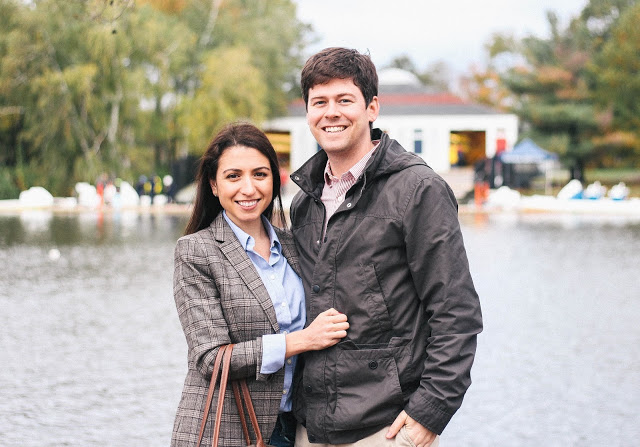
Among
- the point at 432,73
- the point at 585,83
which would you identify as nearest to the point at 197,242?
the point at 585,83

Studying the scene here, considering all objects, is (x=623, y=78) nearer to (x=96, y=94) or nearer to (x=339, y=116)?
(x=96, y=94)

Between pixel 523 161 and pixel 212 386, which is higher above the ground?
pixel 212 386

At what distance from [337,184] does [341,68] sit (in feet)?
1.20

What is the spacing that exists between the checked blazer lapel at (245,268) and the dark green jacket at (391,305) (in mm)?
124

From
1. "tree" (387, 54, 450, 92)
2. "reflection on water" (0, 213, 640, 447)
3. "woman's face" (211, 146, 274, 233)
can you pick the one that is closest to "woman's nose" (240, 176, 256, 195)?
"woman's face" (211, 146, 274, 233)

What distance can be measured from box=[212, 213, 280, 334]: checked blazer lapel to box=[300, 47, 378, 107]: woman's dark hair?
1.74ft

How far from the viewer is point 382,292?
107 inches

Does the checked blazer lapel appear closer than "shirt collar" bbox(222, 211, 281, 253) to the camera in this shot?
Yes

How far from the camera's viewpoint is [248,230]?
295cm

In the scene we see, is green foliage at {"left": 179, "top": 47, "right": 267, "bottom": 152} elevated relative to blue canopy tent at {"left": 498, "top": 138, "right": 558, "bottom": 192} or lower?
elevated

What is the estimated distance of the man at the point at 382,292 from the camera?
266 cm

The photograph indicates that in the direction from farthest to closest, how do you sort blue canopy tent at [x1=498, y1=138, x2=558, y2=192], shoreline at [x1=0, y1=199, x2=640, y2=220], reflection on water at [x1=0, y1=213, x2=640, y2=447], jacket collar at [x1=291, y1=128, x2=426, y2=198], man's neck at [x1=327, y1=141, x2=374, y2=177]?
blue canopy tent at [x1=498, y1=138, x2=558, y2=192], shoreline at [x1=0, y1=199, x2=640, y2=220], reflection on water at [x1=0, y1=213, x2=640, y2=447], man's neck at [x1=327, y1=141, x2=374, y2=177], jacket collar at [x1=291, y1=128, x2=426, y2=198]

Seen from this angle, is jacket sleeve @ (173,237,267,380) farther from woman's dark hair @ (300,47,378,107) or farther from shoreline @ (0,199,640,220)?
shoreline @ (0,199,640,220)

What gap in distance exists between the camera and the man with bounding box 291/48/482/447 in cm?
266
